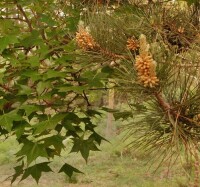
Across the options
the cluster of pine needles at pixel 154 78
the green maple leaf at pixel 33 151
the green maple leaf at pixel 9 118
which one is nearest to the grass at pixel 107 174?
the green maple leaf at pixel 33 151

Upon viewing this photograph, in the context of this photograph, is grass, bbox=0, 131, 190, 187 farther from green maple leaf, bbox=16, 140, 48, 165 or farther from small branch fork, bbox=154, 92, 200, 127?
small branch fork, bbox=154, 92, 200, 127

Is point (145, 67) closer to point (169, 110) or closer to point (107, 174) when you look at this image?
point (169, 110)

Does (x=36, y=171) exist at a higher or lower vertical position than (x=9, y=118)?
lower

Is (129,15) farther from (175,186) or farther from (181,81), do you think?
(175,186)

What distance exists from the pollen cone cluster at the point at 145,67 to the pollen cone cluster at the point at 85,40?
0.24 meters

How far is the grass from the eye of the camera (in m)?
4.41

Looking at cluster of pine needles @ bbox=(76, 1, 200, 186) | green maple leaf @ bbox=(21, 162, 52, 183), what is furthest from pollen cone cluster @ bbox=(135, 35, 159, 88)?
green maple leaf @ bbox=(21, 162, 52, 183)

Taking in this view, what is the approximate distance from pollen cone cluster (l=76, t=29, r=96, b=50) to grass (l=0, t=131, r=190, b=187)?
3.11m

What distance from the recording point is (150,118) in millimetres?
1001

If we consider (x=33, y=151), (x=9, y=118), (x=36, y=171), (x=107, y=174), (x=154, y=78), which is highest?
(x=154, y=78)

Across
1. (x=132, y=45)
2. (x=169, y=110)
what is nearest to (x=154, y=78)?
(x=169, y=110)

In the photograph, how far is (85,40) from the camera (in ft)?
3.35

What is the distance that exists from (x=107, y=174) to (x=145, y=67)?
164 inches

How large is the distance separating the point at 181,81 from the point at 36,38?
58 cm
